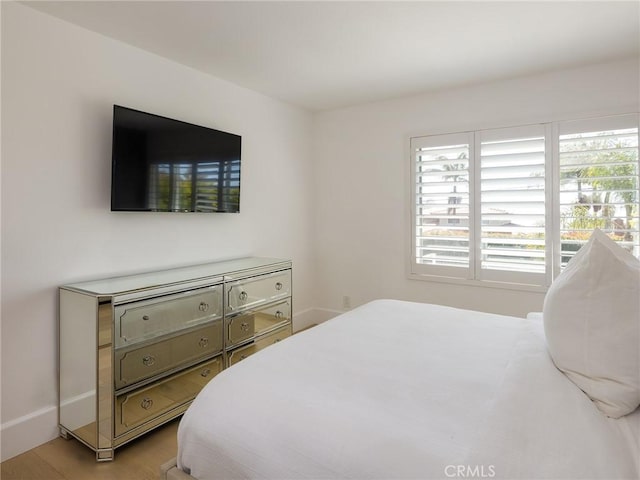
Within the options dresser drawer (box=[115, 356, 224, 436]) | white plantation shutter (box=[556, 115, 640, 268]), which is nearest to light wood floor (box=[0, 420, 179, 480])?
dresser drawer (box=[115, 356, 224, 436])

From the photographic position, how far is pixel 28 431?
2.01m

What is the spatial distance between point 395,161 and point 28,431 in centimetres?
346

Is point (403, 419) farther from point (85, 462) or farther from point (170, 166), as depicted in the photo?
point (170, 166)

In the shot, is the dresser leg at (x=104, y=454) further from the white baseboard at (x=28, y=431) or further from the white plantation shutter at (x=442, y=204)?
the white plantation shutter at (x=442, y=204)

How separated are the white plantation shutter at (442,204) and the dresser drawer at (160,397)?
2.17 m

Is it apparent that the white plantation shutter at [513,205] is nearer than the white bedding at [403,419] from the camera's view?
No

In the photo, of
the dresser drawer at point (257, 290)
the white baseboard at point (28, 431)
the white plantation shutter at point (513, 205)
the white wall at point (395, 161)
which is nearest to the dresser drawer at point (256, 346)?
the dresser drawer at point (257, 290)

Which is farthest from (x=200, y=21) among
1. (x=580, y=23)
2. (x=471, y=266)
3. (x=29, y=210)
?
(x=471, y=266)

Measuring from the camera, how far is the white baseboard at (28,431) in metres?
1.94

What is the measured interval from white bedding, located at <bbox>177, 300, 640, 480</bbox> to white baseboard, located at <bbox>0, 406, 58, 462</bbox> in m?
1.40

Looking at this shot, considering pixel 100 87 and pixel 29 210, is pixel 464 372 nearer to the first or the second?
pixel 29 210

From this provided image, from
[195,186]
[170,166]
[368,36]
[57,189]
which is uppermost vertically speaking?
[368,36]

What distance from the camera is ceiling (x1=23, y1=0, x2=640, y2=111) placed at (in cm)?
207

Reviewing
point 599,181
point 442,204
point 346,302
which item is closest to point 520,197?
point 599,181
